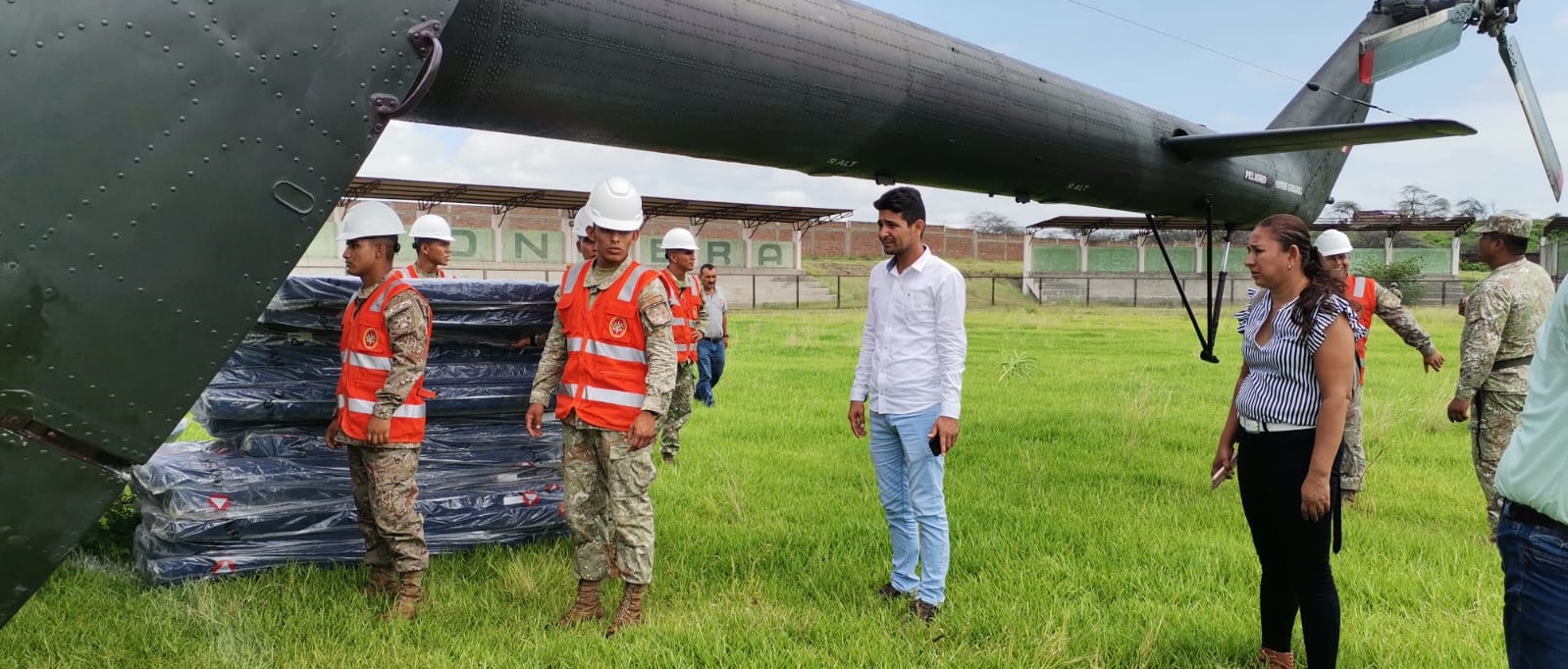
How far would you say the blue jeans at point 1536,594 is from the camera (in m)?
1.96

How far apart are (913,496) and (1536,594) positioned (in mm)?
2212

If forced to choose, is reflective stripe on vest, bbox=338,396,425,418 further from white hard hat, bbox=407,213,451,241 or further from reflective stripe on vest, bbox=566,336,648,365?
white hard hat, bbox=407,213,451,241

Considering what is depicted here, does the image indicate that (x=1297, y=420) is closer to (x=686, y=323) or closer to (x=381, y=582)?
(x=381, y=582)

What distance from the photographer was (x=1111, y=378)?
1230 cm

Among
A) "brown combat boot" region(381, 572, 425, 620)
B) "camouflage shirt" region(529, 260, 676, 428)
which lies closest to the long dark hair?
"camouflage shirt" region(529, 260, 676, 428)

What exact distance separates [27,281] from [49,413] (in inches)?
13.1

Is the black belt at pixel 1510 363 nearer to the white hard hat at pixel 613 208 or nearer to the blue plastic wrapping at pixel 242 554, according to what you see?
the white hard hat at pixel 613 208

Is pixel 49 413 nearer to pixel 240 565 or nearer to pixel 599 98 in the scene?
pixel 599 98

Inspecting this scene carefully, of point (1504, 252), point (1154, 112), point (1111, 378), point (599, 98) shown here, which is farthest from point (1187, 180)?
point (1111, 378)

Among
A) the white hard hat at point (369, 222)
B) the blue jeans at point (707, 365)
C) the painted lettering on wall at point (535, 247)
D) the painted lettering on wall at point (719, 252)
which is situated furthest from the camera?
the painted lettering on wall at point (719, 252)

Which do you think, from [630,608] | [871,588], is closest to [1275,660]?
[871,588]

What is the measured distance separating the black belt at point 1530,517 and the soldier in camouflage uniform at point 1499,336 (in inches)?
138

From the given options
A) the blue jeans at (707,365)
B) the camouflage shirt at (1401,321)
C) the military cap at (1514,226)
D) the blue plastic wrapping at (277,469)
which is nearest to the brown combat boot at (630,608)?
the blue plastic wrapping at (277,469)

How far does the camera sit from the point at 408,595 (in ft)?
12.8
